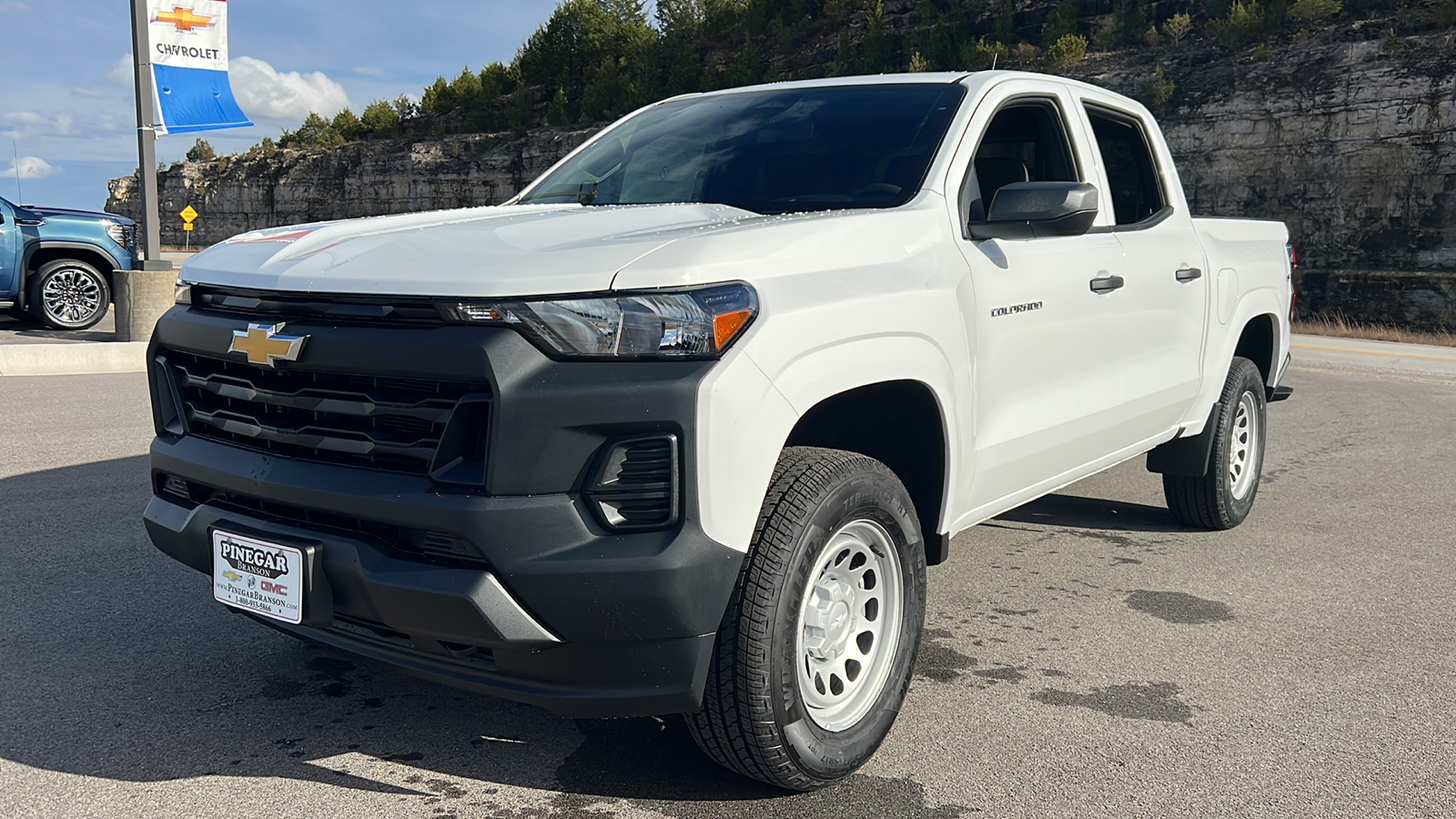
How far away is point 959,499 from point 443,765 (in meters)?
1.63

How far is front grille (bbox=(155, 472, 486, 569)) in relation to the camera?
245 cm

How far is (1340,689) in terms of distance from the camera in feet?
12.0

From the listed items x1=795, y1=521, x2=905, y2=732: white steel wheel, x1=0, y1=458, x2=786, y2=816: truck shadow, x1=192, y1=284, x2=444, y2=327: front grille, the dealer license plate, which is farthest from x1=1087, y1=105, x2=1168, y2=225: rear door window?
the dealer license plate

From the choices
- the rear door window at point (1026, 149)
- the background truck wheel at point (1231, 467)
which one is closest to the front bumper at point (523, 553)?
the rear door window at point (1026, 149)

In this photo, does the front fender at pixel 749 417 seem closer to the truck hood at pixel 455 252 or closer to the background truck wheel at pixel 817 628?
the background truck wheel at pixel 817 628

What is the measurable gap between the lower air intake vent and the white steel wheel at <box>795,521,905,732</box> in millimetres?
544

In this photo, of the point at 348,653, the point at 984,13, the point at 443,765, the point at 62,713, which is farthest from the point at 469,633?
the point at 984,13

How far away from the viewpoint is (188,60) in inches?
547

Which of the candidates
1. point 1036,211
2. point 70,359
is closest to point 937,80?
point 1036,211

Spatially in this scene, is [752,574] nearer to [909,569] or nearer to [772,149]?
[909,569]

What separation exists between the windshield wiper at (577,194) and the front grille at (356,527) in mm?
A: 1739

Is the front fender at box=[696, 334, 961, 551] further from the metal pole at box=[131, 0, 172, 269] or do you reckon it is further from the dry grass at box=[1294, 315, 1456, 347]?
the dry grass at box=[1294, 315, 1456, 347]

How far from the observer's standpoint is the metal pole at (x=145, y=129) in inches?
517

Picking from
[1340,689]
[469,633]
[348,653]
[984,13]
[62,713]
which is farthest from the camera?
[984,13]
